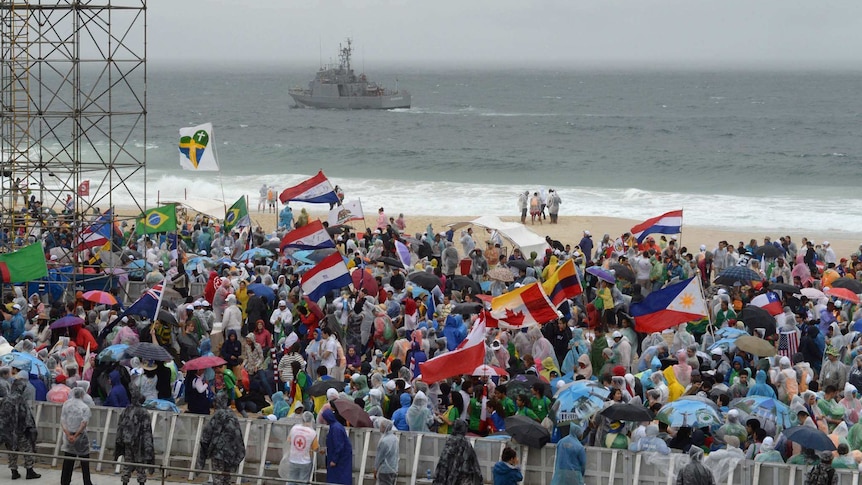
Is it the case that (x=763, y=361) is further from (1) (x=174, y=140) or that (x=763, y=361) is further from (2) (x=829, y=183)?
(1) (x=174, y=140)

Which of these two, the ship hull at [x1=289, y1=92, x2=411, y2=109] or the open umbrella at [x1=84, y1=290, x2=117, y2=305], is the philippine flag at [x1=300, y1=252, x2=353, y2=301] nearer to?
the open umbrella at [x1=84, y1=290, x2=117, y2=305]

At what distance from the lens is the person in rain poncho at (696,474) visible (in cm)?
1065

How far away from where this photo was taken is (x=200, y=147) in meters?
25.0

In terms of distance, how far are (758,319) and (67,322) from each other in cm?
931

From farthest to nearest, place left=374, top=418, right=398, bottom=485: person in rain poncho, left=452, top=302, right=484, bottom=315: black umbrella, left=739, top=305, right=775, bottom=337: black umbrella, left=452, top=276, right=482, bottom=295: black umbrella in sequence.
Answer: left=452, top=276, right=482, bottom=295: black umbrella → left=452, top=302, right=484, bottom=315: black umbrella → left=739, top=305, right=775, bottom=337: black umbrella → left=374, top=418, right=398, bottom=485: person in rain poncho

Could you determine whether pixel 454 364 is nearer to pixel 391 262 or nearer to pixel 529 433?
pixel 529 433

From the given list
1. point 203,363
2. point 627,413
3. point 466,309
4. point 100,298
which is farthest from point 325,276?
point 627,413

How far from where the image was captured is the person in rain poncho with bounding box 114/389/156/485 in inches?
468

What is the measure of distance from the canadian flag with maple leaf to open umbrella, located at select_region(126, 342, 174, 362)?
4119mm

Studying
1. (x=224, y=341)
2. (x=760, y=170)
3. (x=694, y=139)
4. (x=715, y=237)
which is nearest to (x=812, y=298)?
(x=224, y=341)

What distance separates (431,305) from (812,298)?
5900 millimetres

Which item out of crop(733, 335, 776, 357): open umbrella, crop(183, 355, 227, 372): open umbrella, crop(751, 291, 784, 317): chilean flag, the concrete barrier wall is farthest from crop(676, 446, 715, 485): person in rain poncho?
crop(751, 291, 784, 317): chilean flag

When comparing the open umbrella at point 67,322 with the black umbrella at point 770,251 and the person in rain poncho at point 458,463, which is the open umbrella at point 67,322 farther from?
the black umbrella at point 770,251

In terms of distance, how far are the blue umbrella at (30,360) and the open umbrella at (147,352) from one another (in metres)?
0.94
